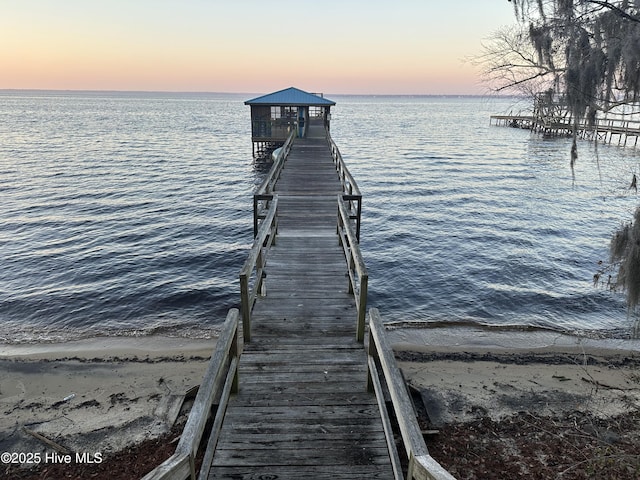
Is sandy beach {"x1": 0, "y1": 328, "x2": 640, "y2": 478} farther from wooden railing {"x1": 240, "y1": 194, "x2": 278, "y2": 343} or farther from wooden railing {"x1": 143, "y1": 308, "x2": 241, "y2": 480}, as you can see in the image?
wooden railing {"x1": 143, "y1": 308, "x2": 241, "y2": 480}

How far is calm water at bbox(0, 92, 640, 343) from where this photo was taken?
45.1ft

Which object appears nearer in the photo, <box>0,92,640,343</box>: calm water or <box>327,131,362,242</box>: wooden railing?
<box>327,131,362,242</box>: wooden railing

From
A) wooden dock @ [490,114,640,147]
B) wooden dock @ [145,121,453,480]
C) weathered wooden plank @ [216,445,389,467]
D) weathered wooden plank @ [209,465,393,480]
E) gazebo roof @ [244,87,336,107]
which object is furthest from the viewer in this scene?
gazebo roof @ [244,87,336,107]

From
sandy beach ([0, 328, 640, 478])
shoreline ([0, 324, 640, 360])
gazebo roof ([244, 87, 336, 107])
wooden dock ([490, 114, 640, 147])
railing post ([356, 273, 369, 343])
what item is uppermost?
gazebo roof ([244, 87, 336, 107])

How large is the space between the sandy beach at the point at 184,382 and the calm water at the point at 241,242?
1300mm

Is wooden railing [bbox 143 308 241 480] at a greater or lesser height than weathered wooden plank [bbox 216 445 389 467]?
greater

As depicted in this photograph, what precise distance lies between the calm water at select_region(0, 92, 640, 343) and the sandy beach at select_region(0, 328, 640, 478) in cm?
130

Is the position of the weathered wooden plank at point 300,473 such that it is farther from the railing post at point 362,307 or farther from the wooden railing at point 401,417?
the railing post at point 362,307

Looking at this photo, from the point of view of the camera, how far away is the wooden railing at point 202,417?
281 cm

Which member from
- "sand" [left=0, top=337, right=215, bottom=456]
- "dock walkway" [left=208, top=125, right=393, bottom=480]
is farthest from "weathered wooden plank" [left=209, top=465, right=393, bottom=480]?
"sand" [left=0, top=337, right=215, bottom=456]

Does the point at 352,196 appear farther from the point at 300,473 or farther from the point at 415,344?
the point at 300,473

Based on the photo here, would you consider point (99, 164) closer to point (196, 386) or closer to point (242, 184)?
point (242, 184)

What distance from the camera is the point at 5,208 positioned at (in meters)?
24.6

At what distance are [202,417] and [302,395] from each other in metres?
1.82
